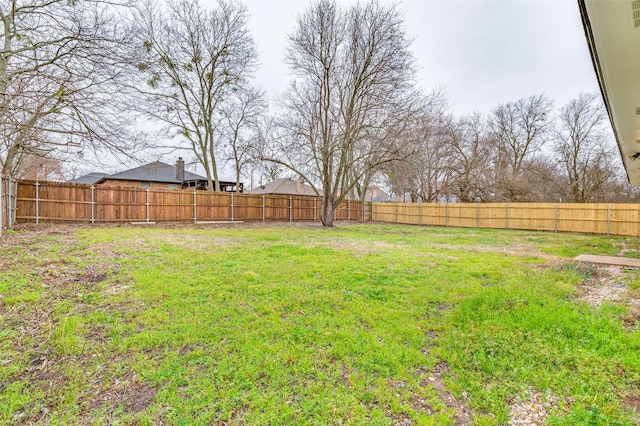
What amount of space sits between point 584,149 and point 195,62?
24.2m

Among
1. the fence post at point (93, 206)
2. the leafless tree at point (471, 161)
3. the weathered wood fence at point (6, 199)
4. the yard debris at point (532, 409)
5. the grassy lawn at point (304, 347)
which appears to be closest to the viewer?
the yard debris at point (532, 409)

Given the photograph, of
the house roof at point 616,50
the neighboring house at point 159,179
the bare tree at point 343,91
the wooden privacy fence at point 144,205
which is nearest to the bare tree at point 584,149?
the bare tree at point 343,91

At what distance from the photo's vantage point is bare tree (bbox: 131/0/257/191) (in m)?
14.5

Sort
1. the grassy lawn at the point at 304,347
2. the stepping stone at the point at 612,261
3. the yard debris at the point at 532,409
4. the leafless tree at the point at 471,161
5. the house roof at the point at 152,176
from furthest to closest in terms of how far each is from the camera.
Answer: the house roof at the point at 152,176
the leafless tree at the point at 471,161
the stepping stone at the point at 612,261
the grassy lawn at the point at 304,347
the yard debris at the point at 532,409

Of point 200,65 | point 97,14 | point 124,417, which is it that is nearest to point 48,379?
point 124,417

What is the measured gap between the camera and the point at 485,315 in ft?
10.6

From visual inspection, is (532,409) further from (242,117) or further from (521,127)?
(521,127)

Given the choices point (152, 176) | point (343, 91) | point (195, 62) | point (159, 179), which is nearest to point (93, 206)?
point (195, 62)

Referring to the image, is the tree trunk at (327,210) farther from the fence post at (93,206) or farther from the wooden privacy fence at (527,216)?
the fence post at (93,206)

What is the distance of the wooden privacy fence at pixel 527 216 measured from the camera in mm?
12742

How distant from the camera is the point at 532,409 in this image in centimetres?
187

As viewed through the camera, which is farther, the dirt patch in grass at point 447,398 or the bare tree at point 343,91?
the bare tree at point 343,91

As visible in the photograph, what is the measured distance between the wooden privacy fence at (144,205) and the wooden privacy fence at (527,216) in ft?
20.4

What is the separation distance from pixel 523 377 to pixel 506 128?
24.8m
